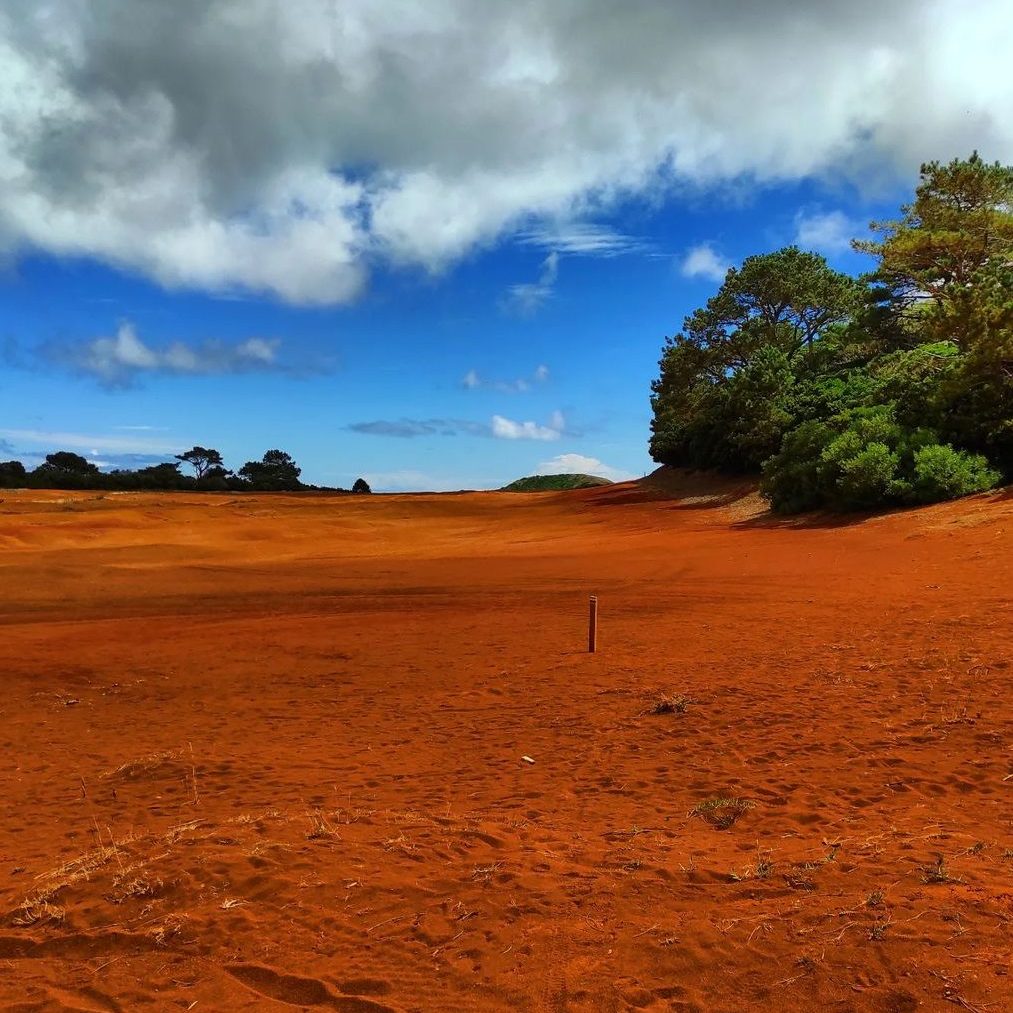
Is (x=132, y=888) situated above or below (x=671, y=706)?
below

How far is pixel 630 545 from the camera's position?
23875 mm

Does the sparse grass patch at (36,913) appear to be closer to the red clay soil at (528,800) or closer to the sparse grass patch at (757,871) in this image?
the red clay soil at (528,800)

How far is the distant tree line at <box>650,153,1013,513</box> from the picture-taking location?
21641mm

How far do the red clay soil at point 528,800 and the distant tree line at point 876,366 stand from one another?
8.03 m

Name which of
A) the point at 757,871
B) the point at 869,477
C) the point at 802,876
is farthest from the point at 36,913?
the point at 869,477

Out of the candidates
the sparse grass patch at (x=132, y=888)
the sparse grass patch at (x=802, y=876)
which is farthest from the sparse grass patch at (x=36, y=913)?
the sparse grass patch at (x=802, y=876)

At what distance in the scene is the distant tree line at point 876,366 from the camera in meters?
21.6

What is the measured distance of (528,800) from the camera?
5.79 m

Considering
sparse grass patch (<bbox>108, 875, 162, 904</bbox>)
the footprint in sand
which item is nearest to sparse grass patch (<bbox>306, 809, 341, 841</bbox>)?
sparse grass patch (<bbox>108, 875, 162, 904</bbox>)

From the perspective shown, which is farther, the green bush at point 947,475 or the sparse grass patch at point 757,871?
the green bush at point 947,475

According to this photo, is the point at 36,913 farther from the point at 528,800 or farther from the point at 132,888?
the point at 528,800

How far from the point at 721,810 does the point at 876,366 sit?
31886 millimetres

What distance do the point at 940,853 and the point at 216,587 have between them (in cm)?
1819

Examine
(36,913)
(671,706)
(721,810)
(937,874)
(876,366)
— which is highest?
(876,366)
